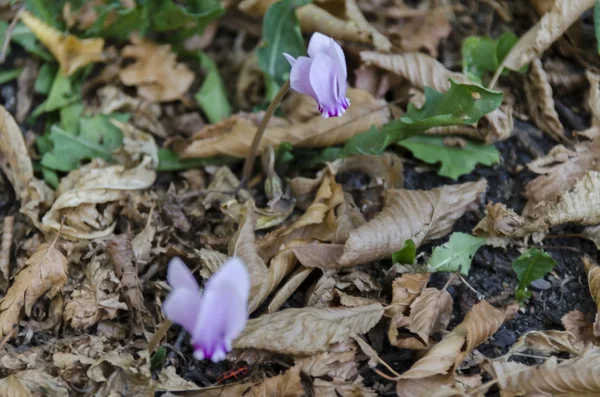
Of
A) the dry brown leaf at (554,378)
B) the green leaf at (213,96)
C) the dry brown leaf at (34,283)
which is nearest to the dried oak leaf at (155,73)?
the green leaf at (213,96)

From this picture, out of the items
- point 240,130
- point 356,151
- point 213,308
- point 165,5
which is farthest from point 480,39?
point 213,308

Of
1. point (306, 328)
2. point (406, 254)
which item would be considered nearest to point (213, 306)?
point (306, 328)

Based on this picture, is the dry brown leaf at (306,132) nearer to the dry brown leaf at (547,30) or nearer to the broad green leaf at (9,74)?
the dry brown leaf at (547,30)

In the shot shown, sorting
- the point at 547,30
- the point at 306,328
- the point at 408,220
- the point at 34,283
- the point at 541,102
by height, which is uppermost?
the point at 547,30

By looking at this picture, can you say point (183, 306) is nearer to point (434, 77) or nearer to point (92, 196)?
point (92, 196)

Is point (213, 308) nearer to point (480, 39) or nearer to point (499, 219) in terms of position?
point (499, 219)

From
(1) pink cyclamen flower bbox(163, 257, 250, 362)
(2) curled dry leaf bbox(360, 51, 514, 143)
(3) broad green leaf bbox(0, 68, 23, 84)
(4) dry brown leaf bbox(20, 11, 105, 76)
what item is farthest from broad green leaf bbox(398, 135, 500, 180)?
(3) broad green leaf bbox(0, 68, 23, 84)
